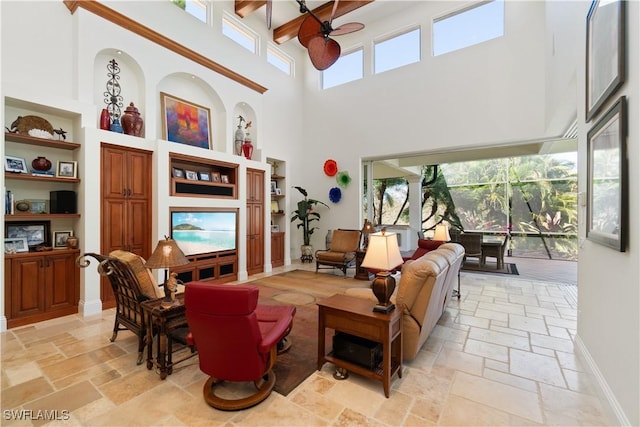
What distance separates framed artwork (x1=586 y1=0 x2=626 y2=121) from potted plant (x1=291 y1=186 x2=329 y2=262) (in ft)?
17.7

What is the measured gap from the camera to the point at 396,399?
1.98 metres

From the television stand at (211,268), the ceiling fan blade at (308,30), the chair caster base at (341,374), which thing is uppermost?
the ceiling fan blade at (308,30)

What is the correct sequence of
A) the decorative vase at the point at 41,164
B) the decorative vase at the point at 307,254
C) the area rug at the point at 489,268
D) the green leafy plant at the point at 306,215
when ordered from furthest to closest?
the decorative vase at the point at 307,254 → the green leafy plant at the point at 306,215 → the area rug at the point at 489,268 → the decorative vase at the point at 41,164

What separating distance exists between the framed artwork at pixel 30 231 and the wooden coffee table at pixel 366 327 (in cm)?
387

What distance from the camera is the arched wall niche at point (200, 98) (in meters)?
4.97

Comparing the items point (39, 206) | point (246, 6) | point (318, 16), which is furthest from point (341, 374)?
point (246, 6)

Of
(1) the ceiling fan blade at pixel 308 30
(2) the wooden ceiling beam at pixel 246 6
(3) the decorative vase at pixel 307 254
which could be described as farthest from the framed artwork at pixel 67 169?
(3) the decorative vase at pixel 307 254

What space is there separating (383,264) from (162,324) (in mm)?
1840

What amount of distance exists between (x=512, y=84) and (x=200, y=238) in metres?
6.26

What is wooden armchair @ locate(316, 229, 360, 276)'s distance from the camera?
580 centimetres

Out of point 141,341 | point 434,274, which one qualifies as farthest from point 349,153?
point 141,341

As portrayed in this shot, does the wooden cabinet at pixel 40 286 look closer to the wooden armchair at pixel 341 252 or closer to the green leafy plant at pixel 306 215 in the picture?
the wooden armchair at pixel 341 252

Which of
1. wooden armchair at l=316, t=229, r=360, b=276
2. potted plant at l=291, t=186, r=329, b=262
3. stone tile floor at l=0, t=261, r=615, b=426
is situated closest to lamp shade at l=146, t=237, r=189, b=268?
stone tile floor at l=0, t=261, r=615, b=426

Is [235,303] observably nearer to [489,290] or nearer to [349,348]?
[349,348]
